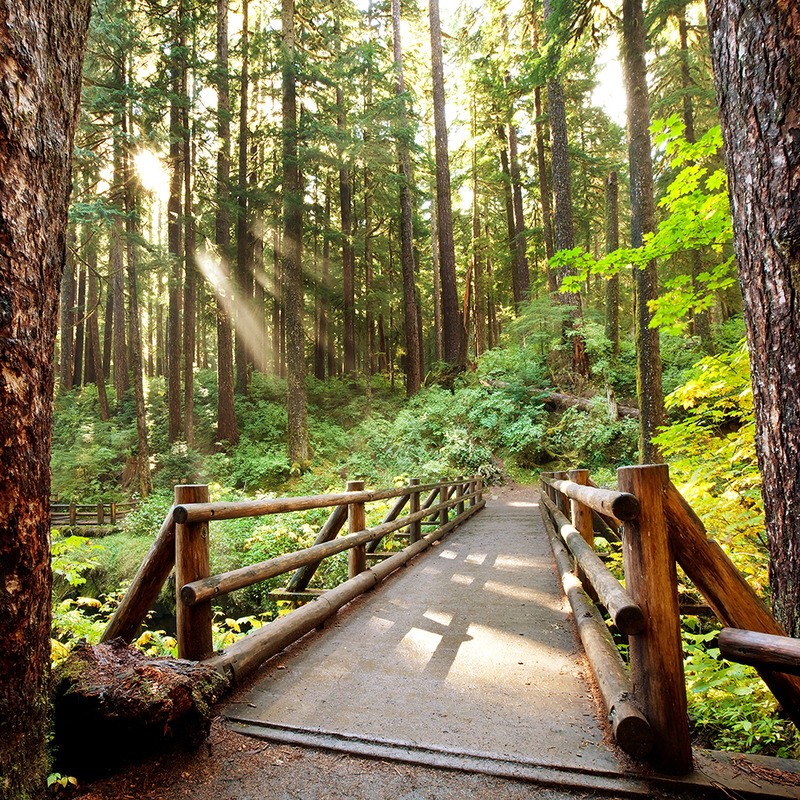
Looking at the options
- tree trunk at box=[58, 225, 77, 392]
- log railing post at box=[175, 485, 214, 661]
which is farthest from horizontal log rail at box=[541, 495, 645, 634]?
tree trunk at box=[58, 225, 77, 392]

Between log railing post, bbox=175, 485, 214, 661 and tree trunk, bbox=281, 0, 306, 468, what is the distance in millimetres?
13893

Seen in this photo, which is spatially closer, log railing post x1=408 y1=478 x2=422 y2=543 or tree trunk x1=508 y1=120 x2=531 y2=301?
log railing post x1=408 y1=478 x2=422 y2=543

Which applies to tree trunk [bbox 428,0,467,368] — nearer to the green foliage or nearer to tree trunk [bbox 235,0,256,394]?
tree trunk [bbox 235,0,256,394]

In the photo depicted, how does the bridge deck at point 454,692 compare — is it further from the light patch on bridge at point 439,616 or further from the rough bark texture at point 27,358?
the rough bark texture at point 27,358

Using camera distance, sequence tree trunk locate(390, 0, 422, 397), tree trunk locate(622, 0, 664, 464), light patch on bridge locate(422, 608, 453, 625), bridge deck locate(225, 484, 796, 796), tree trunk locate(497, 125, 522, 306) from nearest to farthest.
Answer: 1. bridge deck locate(225, 484, 796, 796)
2. light patch on bridge locate(422, 608, 453, 625)
3. tree trunk locate(622, 0, 664, 464)
4. tree trunk locate(390, 0, 422, 397)
5. tree trunk locate(497, 125, 522, 306)

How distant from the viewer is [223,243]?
2062cm

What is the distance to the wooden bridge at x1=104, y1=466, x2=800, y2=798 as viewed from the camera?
2102mm

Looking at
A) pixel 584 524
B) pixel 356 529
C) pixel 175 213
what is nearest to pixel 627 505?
pixel 584 524

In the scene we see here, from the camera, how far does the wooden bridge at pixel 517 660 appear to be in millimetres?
2102

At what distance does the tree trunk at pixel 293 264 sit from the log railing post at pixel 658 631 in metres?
15.2

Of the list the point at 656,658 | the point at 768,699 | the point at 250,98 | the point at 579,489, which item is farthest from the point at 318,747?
the point at 250,98

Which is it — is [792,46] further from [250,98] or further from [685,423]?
[250,98]

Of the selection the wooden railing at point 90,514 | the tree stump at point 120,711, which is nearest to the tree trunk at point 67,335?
the wooden railing at point 90,514

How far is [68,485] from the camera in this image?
742 inches
